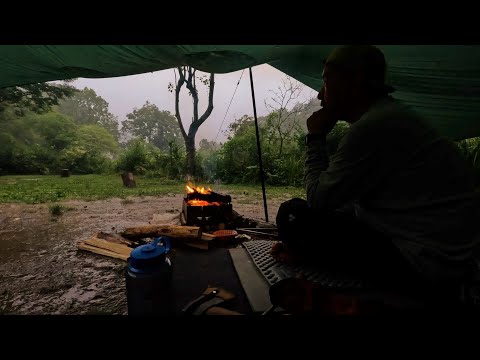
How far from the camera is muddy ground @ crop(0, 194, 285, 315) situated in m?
2.43

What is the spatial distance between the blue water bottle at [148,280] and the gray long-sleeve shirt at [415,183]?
1184mm

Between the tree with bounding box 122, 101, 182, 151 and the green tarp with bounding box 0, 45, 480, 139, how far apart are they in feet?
127

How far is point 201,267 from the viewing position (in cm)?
280

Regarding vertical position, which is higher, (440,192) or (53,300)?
(440,192)

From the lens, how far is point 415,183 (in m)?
1.66

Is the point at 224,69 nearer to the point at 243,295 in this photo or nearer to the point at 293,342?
the point at 243,295

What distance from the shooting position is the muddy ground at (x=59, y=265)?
2.43m

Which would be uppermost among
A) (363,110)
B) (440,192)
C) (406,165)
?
(363,110)

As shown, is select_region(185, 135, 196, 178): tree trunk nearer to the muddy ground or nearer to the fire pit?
the muddy ground

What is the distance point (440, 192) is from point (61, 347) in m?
2.12

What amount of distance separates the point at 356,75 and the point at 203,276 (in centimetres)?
207

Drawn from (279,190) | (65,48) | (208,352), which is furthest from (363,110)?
(279,190)

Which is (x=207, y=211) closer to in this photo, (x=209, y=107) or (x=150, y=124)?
(x=209, y=107)

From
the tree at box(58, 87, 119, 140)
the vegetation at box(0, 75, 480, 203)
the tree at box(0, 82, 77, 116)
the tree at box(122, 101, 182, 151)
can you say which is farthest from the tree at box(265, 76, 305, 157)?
the tree at box(58, 87, 119, 140)
